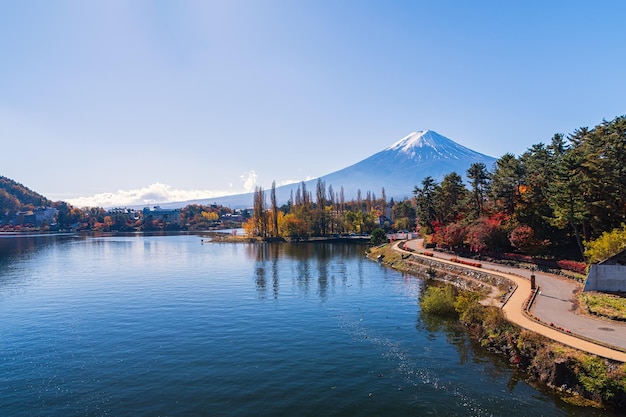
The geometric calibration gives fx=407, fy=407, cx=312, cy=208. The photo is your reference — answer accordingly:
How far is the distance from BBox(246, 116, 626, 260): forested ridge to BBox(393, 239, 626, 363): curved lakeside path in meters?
6.39

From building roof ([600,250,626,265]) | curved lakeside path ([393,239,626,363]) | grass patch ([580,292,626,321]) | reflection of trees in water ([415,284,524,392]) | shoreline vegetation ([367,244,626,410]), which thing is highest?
building roof ([600,250,626,265])

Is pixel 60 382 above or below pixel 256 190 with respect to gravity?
below

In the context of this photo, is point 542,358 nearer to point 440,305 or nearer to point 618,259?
Result: point 440,305

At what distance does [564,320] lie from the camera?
2188 cm

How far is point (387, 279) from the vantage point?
45188 millimetres

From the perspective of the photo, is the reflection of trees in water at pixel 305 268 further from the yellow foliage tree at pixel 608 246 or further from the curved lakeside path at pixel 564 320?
the yellow foliage tree at pixel 608 246

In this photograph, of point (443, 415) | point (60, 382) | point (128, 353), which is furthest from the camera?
point (128, 353)

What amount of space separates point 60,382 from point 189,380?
5853mm

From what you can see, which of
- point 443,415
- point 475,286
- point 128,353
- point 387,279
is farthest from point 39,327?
point 475,286

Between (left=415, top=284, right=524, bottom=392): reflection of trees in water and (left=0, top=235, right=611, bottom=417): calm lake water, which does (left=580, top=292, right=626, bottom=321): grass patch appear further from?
(left=0, top=235, right=611, bottom=417): calm lake water

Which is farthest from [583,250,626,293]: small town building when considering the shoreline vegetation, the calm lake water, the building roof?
the calm lake water

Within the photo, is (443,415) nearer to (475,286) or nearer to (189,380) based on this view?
(189,380)

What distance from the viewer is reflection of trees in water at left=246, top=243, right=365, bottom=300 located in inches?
1654

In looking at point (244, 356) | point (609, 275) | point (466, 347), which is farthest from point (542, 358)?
point (244, 356)
